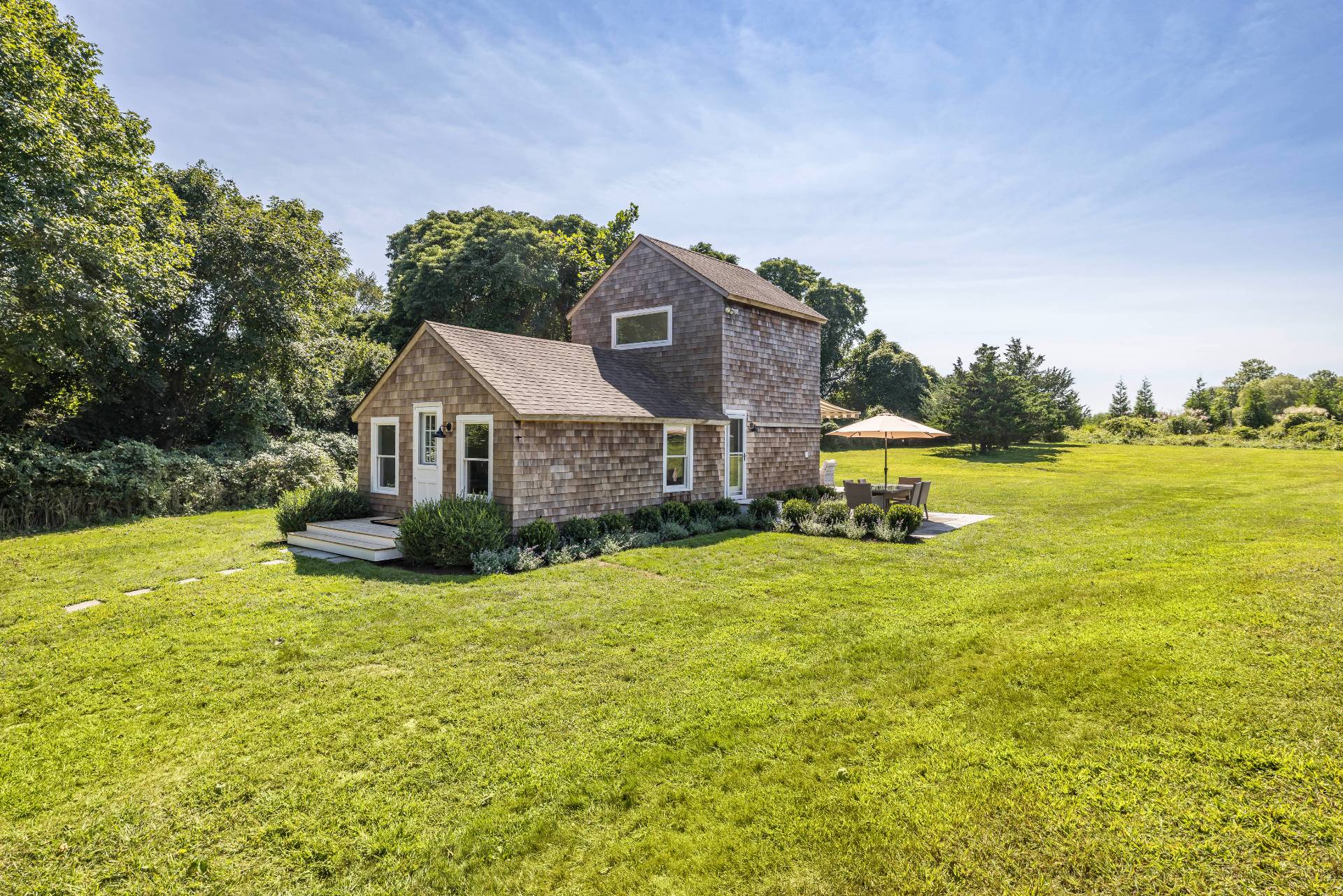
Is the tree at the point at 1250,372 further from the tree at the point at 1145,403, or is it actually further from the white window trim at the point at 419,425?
the white window trim at the point at 419,425

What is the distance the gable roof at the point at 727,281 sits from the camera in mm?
15570

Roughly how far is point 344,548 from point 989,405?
3353cm

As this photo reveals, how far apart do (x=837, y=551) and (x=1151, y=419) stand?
48.8 m

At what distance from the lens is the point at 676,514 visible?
43.5ft

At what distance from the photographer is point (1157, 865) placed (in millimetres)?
2896

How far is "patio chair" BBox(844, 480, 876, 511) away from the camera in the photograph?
14.3 m

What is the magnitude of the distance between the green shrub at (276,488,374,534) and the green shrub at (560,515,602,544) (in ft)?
15.7

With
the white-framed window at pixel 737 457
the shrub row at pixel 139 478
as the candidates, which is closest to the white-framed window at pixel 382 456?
the shrub row at pixel 139 478

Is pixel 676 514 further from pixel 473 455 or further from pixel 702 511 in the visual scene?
pixel 473 455

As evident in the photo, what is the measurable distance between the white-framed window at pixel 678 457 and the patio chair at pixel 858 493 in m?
3.87

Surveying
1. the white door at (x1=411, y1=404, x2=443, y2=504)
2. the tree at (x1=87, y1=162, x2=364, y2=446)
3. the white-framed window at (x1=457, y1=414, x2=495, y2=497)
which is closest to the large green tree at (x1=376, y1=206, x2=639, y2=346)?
the tree at (x1=87, y1=162, x2=364, y2=446)

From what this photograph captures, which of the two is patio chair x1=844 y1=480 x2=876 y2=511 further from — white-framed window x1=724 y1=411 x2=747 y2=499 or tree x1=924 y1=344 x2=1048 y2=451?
tree x1=924 y1=344 x2=1048 y2=451

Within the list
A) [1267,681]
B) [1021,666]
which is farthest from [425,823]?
[1267,681]

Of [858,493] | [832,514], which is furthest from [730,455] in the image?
[832,514]
